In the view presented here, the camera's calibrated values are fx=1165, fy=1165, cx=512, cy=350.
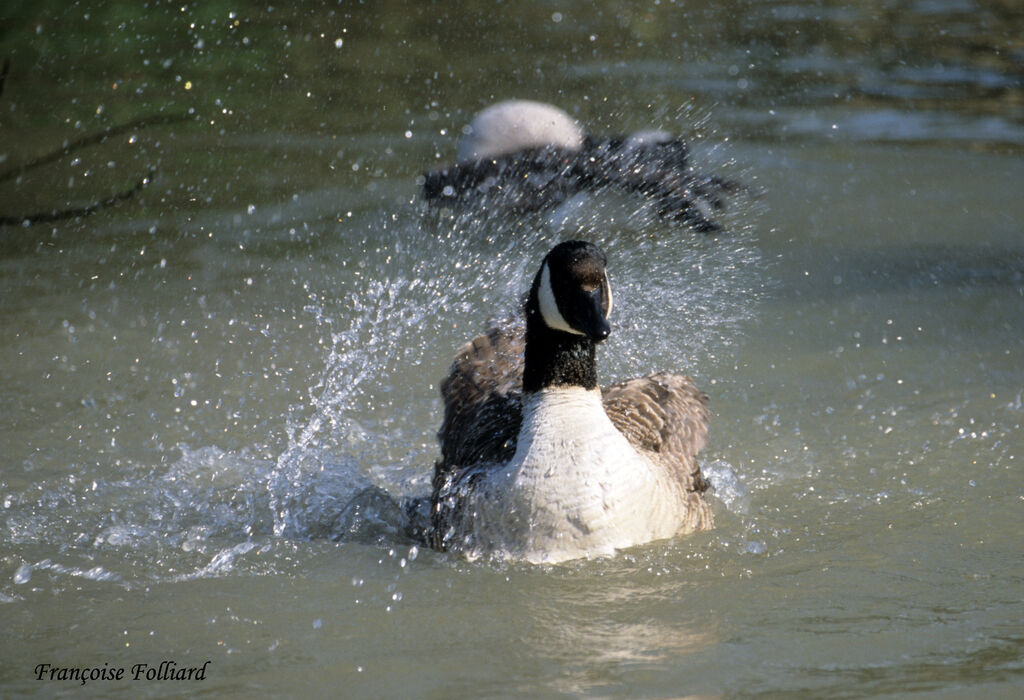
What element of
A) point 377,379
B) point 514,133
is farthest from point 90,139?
point 377,379

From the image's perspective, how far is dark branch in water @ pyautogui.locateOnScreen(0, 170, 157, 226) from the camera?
935 centimetres

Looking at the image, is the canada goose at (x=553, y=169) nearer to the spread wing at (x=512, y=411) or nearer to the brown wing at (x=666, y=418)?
the spread wing at (x=512, y=411)

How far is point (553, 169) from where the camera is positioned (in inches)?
343

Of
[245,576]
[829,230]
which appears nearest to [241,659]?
[245,576]

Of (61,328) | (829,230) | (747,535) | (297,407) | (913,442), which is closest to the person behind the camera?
(747,535)

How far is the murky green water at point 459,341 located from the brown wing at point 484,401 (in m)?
0.44

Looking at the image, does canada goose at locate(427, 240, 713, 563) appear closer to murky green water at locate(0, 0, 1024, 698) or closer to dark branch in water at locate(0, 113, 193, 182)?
murky green water at locate(0, 0, 1024, 698)

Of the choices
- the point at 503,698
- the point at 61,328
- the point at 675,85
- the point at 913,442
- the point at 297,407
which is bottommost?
the point at 503,698

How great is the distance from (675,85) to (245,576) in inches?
334

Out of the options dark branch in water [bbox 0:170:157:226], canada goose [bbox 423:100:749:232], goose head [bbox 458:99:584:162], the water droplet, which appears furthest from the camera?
dark branch in water [bbox 0:170:157:226]

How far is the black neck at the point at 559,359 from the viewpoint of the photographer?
4.62m

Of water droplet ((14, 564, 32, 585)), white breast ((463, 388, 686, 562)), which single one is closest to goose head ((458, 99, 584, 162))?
white breast ((463, 388, 686, 562))

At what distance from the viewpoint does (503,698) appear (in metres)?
3.70

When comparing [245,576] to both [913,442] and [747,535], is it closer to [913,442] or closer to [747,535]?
[747,535]
